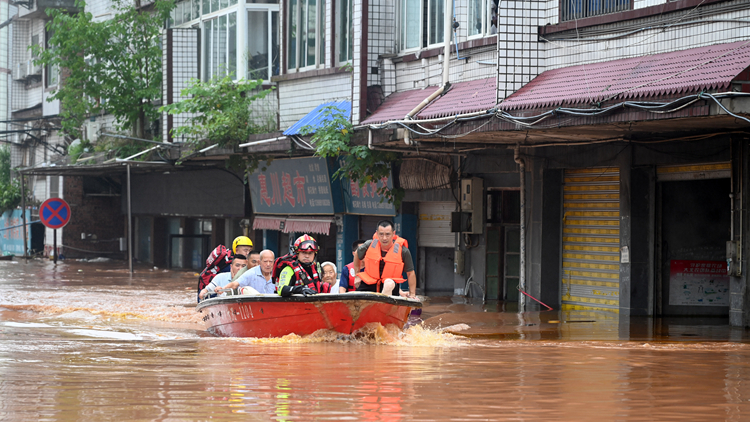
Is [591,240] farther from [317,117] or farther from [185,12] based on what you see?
[185,12]

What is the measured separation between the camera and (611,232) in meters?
15.2

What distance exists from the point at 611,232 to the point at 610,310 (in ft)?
4.04

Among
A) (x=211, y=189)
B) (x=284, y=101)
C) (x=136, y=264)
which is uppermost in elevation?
(x=284, y=101)

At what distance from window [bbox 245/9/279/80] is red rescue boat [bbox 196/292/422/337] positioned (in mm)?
11473

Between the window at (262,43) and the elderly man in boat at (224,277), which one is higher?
the window at (262,43)

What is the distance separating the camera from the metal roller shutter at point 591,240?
1512cm

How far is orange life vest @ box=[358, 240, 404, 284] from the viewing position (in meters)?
12.0

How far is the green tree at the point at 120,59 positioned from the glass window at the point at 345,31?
9150mm

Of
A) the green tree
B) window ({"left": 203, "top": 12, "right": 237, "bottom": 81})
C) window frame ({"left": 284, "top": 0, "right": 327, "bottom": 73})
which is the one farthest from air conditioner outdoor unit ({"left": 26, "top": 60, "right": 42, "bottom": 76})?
window frame ({"left": 284, "top": 0, "right": 327, "bottom": 73})

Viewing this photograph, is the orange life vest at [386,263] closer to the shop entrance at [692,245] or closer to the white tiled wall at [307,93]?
the shop entrance at [692,245]

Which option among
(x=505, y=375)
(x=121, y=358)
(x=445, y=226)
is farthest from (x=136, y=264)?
(x=505, y=375)

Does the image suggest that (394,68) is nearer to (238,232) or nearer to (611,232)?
(611,232)

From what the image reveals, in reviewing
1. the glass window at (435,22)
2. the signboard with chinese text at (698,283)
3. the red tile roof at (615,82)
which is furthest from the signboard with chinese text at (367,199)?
the signboard with chinese text at (698,283)

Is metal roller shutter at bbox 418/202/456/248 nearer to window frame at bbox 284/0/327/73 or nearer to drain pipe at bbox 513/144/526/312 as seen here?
drain pipe at bbox 513/144/526/312
